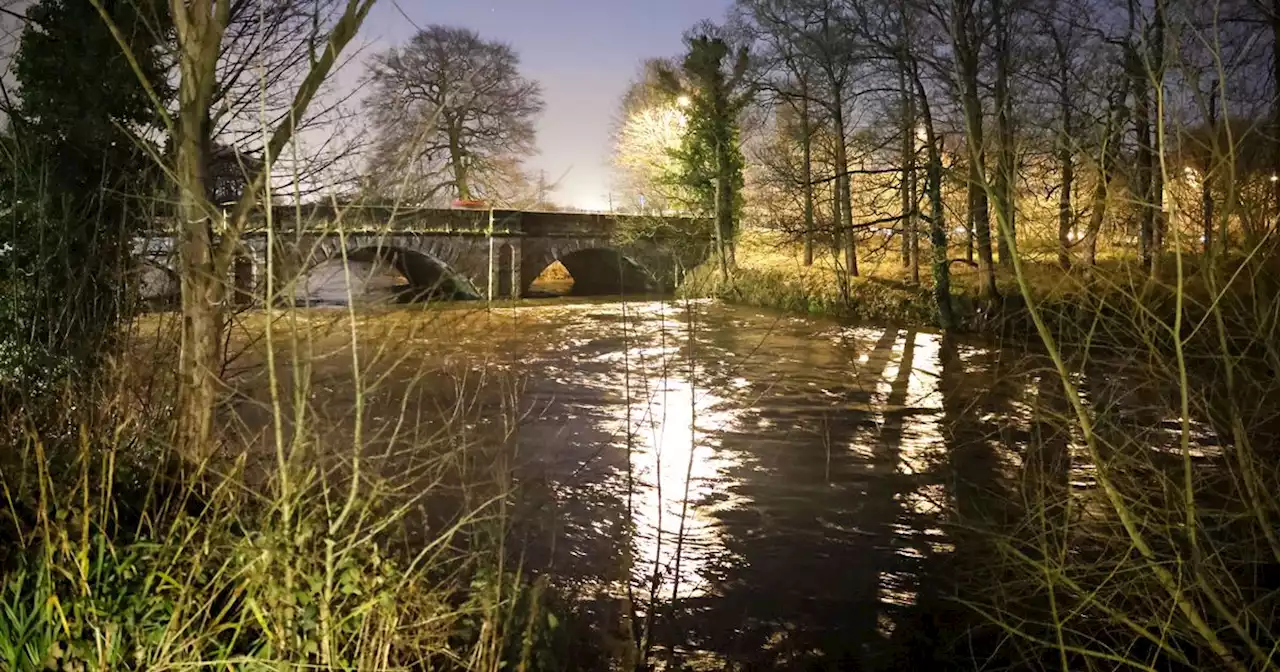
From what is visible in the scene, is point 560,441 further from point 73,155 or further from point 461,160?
point 461,160

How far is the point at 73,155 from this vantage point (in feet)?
27.5

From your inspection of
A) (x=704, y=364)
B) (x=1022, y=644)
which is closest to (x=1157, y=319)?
(x=1022, y=644)

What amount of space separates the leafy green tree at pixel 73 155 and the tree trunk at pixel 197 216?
4.96ft

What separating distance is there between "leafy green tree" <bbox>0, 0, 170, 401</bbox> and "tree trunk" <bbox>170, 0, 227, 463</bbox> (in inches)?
59.5

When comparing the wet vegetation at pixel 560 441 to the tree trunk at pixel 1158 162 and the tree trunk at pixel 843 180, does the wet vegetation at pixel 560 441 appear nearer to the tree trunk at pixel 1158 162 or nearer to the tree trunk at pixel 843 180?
the tree trunk at pixel 1158 162

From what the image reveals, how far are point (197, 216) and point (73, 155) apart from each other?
12.6 feet

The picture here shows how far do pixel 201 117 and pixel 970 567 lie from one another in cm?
642

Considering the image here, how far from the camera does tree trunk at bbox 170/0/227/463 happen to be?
5402 millimetres

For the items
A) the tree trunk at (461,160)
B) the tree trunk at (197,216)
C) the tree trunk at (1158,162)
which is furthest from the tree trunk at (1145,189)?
the tree trunk at (461,160)

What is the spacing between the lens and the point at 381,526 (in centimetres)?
394

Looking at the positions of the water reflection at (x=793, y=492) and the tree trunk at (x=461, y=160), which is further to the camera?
the tree trunk at (x=461, y=160)

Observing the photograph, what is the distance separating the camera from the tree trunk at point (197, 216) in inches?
213

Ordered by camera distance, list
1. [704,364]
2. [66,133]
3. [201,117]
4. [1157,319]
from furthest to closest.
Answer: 1. [704,364]
2. [66,133]
3. [201,117]
4. [1157,319]

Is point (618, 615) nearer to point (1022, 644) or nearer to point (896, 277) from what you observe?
point (1022, 644)
